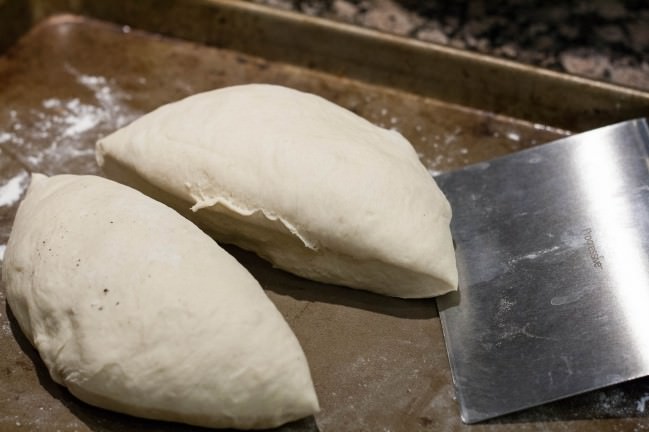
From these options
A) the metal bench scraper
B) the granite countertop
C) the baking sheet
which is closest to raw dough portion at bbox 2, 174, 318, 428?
the baking sheet

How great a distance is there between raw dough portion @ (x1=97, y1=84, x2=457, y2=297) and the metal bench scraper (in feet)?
0.38

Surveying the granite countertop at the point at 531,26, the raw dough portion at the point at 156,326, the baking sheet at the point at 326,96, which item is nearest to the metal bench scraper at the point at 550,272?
the baking sheet at the point at 326,96

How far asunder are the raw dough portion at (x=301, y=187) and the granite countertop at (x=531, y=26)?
0.79m

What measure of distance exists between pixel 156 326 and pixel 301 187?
0.38m

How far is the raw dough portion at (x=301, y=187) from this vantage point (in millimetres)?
1270

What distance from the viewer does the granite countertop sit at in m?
2.02

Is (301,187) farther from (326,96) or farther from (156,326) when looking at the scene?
(326,96)

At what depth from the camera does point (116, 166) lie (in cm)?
148

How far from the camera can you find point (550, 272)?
132cm

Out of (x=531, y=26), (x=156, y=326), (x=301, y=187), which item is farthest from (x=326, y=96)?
(x=156, y=326)

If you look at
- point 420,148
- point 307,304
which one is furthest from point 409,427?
point 420,148

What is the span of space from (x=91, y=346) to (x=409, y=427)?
578 mm

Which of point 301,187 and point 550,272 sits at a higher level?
point 301,187

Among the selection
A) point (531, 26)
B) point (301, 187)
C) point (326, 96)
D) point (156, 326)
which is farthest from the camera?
point (531, 26)
